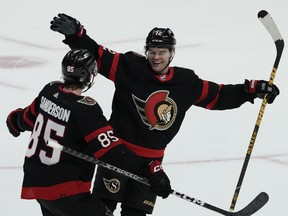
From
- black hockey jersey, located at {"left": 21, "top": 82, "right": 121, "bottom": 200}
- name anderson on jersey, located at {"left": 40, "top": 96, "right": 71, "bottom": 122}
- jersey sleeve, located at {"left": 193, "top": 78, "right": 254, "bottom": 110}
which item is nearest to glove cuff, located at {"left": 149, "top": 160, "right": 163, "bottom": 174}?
black hockey jersey, located at {"left": 21, "top": 82, "right": 121, "bottom": 200}

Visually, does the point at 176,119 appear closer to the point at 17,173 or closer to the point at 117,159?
the point at 117,159

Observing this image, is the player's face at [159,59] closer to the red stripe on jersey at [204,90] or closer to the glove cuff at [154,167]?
the red stripe on jersey at [204,90]

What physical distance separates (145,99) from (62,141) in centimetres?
62

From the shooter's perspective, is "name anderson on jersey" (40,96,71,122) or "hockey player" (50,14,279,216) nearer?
"name anderson on jersey" (40,96,71,122)

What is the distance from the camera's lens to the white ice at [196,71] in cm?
457

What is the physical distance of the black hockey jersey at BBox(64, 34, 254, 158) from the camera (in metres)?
3.60

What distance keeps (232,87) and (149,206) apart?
724 mm

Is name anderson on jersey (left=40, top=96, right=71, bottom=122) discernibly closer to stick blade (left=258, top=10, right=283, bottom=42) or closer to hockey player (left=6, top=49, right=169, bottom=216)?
hockey player (left=6, top=49, right=169, bottom=216)

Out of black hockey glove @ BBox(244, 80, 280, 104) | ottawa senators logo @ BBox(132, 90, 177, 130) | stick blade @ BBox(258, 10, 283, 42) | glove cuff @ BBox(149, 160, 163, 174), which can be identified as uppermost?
stick blade @ BBox(258, 10, 283, 42)

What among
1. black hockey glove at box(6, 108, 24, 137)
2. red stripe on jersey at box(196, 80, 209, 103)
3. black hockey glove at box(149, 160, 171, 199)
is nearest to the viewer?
black hockey glove at box(149, 160, 171, 199)

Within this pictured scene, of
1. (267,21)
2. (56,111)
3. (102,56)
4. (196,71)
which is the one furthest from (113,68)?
(196,71)

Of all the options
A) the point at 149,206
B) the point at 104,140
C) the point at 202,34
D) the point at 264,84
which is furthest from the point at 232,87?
the point at 202,34

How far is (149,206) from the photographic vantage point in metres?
3.62

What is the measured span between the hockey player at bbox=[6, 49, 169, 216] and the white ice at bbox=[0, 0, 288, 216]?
42.4 inches
